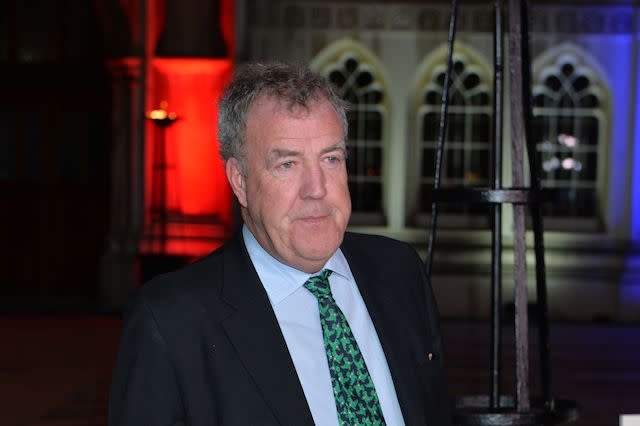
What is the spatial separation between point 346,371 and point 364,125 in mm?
9430

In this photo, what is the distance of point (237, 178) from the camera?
2049 millimetres

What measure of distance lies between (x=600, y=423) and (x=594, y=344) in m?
3.38

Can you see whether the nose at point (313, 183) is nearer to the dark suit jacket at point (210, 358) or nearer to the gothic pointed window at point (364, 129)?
the dark suit jacket at point (210, 358)

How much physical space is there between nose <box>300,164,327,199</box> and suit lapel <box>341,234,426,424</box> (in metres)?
0.33

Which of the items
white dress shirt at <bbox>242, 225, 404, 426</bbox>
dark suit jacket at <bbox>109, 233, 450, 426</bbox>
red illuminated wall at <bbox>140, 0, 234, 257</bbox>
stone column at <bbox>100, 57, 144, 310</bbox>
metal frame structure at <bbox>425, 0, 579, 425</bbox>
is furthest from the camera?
red illuminated wall at <bbox>140, 0, 234, 257</bbox>

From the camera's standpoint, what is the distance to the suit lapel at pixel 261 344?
193 centimetres

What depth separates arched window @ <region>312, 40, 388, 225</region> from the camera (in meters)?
11.3

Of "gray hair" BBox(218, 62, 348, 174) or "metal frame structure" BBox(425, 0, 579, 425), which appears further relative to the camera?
"metal frame structure" BBox(425, 0, 579, 425)

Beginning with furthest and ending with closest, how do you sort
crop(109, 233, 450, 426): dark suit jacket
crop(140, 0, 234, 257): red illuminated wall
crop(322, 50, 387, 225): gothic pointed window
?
crop(322, 50, 387, 225): gothic pointed window → crop(140, 0, 234, 257): red illuminated wall → crop(109, 233, 450, 426): dark suit jacket

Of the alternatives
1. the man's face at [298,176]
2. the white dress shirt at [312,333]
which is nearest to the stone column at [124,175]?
the white dress shirt at [312,333]

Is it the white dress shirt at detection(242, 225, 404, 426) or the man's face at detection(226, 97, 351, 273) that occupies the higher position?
the man's face at detection(226, 97, 351, 273)

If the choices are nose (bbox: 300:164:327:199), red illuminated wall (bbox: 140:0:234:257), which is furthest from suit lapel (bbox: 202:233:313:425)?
red illuminated wall (bbox: 140:0:234:257)

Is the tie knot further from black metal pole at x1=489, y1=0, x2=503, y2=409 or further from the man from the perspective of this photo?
black metal pole at x1=489, y1=0, x2=503, y2=409

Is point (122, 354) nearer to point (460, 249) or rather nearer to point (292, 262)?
point (292, 262)
